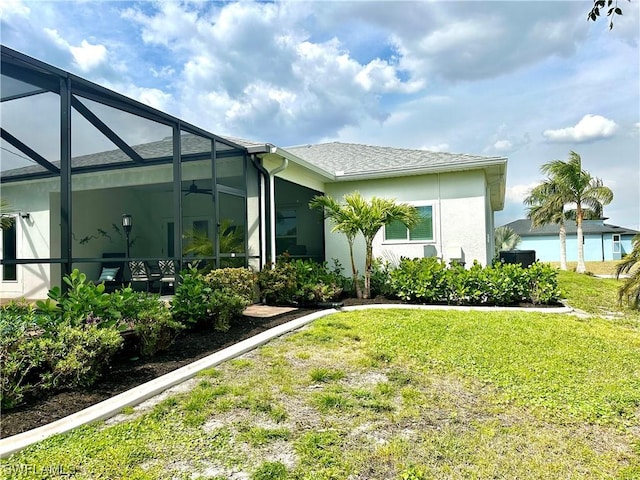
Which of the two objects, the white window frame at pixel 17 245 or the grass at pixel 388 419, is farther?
the white window frame at pixel 17 245

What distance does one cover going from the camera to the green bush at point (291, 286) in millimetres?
8539

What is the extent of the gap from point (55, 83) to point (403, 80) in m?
8.75

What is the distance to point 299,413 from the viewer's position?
11.1ft

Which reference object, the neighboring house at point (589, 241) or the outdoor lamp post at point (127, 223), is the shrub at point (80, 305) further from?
the neighboring house at point (589, 241)

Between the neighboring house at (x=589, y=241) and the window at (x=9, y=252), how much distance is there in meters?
34.9

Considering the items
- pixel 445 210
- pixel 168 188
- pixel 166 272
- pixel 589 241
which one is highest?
pixel 168 188

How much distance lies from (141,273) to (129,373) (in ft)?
17.9

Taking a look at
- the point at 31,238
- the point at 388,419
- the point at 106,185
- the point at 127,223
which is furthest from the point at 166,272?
the point at 388,419

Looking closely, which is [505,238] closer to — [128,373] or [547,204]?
[547,204]

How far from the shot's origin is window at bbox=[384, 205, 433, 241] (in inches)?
435

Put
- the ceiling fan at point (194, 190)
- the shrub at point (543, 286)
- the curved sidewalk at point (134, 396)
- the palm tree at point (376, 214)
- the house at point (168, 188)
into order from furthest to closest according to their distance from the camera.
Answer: the palm tree at point (376, 214) < the shrub at point (543, 286) < the ceiling fan at point (194, 190) < the house at point (168, 188) < the curved sidewalk at point (134, 396)

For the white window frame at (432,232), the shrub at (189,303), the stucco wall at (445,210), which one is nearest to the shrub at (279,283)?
the shrub at (189,303)

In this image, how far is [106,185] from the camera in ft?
27.0

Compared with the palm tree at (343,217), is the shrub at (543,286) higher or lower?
lower
